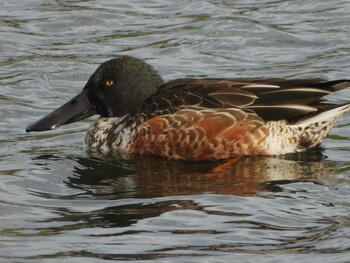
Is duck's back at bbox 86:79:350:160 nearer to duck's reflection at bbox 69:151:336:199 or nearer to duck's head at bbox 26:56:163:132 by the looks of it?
duck's reflection at bbox 69:151:336:199

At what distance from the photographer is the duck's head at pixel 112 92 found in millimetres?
12102

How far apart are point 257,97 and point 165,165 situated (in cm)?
103

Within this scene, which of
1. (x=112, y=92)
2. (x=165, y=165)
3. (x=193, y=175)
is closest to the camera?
(x=193, y=175)

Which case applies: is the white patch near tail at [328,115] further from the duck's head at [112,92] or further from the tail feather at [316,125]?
the duck's head at [112,92]

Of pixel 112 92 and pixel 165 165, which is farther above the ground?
pixel 112 92

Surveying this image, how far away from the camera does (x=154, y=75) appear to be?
12.1 meters

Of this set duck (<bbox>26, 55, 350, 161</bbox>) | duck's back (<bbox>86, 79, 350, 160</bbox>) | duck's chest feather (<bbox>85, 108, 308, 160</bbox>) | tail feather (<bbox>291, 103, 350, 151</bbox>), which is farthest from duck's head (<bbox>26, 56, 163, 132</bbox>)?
tail feather (<bbox>291, 103, 350, 151</bbox>)

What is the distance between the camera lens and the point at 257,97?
11539mm

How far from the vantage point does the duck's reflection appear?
34.5ft

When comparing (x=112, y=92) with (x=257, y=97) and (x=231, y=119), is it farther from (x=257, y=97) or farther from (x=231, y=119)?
(x=257, y=97)

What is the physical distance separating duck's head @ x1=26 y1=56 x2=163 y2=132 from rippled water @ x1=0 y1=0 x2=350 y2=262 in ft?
1.00

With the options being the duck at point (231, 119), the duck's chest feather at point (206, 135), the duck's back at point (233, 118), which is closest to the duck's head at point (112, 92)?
the duck at point (231, 119)

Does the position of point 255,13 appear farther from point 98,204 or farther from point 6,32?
point 98,204

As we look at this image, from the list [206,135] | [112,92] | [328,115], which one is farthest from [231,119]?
[112,92]
